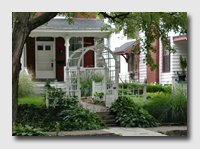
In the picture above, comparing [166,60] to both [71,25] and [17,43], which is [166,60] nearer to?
[17,43]

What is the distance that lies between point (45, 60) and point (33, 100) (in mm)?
5309

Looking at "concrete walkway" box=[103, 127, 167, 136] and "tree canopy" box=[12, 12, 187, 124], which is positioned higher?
"tree canopy" box=[12, 12, 187, 124]

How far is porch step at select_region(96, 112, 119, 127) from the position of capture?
982 cm

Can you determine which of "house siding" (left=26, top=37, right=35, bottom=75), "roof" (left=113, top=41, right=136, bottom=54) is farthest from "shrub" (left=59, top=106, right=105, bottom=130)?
"house siding" (left=26, top=37, right=35, bottom=75)

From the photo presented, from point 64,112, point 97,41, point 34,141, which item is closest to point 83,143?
point 34,141

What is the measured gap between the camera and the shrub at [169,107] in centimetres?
946

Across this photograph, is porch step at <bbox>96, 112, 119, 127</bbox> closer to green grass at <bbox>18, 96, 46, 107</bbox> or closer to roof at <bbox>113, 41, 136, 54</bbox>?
green grass at <bbox>18, 96, 46, 107</bbox>

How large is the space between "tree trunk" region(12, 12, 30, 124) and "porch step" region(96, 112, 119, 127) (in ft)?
8.72

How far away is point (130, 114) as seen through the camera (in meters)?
9.78

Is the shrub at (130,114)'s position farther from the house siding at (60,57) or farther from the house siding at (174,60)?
the house siding at (60,57)

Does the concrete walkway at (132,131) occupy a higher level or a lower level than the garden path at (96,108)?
lower

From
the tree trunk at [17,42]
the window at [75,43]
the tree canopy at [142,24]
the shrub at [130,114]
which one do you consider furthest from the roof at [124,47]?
the window at [75,43]

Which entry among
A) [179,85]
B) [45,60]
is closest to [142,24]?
[179,85]

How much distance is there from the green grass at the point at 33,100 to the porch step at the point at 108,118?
1.62 meters
